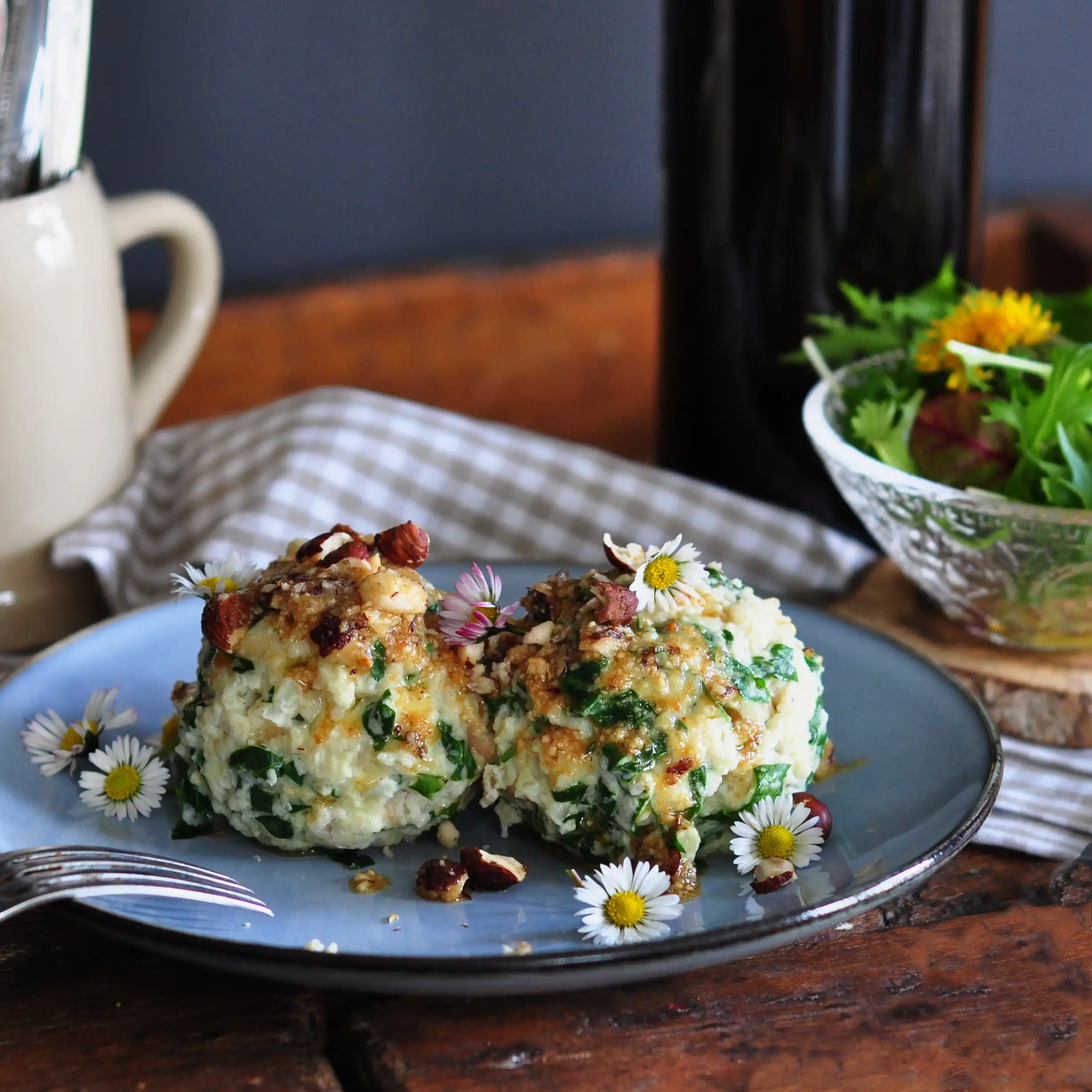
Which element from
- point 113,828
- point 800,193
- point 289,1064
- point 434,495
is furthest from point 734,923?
point 800,193

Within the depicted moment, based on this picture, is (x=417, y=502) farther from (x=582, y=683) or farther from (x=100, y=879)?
(x=100, y=879)

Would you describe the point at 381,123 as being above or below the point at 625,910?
above

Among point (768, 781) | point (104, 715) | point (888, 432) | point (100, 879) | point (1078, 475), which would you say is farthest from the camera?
point (888, 432)

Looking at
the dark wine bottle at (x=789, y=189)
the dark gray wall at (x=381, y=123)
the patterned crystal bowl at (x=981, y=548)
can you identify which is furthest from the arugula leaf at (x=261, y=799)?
the dark gray wall at (x=381, y=123)

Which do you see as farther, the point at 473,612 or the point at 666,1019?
the point at 473,612

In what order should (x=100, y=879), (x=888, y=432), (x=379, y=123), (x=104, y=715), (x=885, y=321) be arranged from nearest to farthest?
(x=100, y=879) → (x=104, y=715) → (x=888, y=432) → (x=885, y=321) → (x=379, y=123)

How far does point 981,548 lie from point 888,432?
15 centimetres

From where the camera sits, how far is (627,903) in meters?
0.81

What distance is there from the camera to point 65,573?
1309mm

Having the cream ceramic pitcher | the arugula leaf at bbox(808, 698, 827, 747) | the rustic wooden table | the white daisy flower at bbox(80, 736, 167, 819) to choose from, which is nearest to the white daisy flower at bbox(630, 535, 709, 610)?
the arugula leaf at bbox(808, 698, 827, 747)

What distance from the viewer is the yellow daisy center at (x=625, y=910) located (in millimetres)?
803

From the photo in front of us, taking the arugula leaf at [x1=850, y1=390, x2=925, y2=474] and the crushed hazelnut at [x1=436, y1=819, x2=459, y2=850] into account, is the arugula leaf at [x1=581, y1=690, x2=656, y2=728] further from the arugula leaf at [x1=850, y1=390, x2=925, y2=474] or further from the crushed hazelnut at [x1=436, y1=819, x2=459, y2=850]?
the arugula leaf at [x1=850, y1=390, x2=925, y2=474]

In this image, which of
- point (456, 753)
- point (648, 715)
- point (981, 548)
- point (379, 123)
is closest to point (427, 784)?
point (456, 753)

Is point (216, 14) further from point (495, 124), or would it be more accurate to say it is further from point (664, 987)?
point (664, 987)
